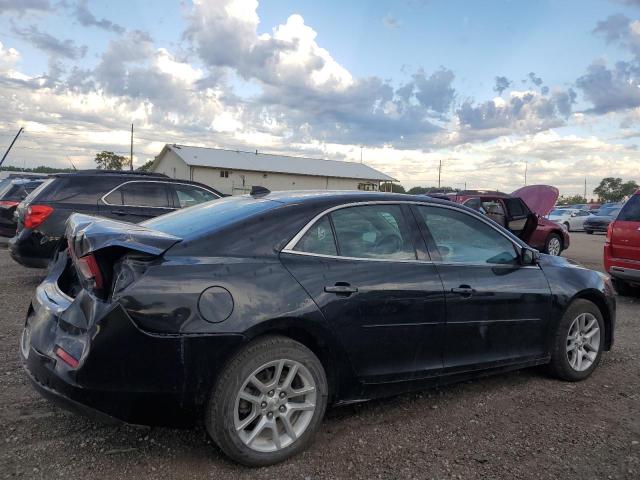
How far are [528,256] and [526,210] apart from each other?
27.5ft

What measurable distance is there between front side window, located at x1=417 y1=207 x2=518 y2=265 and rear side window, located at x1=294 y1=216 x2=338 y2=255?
2.72 ft

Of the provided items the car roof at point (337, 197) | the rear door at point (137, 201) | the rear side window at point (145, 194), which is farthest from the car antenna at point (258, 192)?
the rear side window at point (145, 194)

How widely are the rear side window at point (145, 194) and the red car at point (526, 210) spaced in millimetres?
5421

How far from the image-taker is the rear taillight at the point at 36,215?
6969mm

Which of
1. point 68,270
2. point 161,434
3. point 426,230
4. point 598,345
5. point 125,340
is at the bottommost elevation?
point 161,434

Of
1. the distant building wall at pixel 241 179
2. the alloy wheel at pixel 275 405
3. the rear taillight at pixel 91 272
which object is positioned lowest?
the alloy wheel at pixel 275 405

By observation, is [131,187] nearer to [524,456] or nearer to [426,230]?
[426,230]

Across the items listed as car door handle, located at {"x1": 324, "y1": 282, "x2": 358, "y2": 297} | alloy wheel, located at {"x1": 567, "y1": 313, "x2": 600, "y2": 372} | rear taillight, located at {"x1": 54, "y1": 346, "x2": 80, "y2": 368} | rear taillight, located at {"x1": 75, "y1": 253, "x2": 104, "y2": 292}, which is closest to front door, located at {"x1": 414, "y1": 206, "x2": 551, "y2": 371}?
alloy wheel, located at {"x1": 567, "y1": 313, "x2": 600, "y2": 372}

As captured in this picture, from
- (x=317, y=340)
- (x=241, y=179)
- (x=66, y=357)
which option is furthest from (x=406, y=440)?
(x=241, y=179)

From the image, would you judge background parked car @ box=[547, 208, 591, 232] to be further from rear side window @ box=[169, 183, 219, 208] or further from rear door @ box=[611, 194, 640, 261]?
rear side window @ box=[169, 183, 219, 208]

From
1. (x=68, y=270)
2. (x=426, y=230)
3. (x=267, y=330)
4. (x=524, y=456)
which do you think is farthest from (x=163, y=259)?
(x=524, y=456)

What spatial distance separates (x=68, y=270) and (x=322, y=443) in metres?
1.88

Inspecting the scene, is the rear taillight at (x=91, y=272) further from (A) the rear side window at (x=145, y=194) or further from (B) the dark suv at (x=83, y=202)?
(A) the rear side window at (x=145, y=194)

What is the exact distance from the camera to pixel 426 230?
12.4 ft
